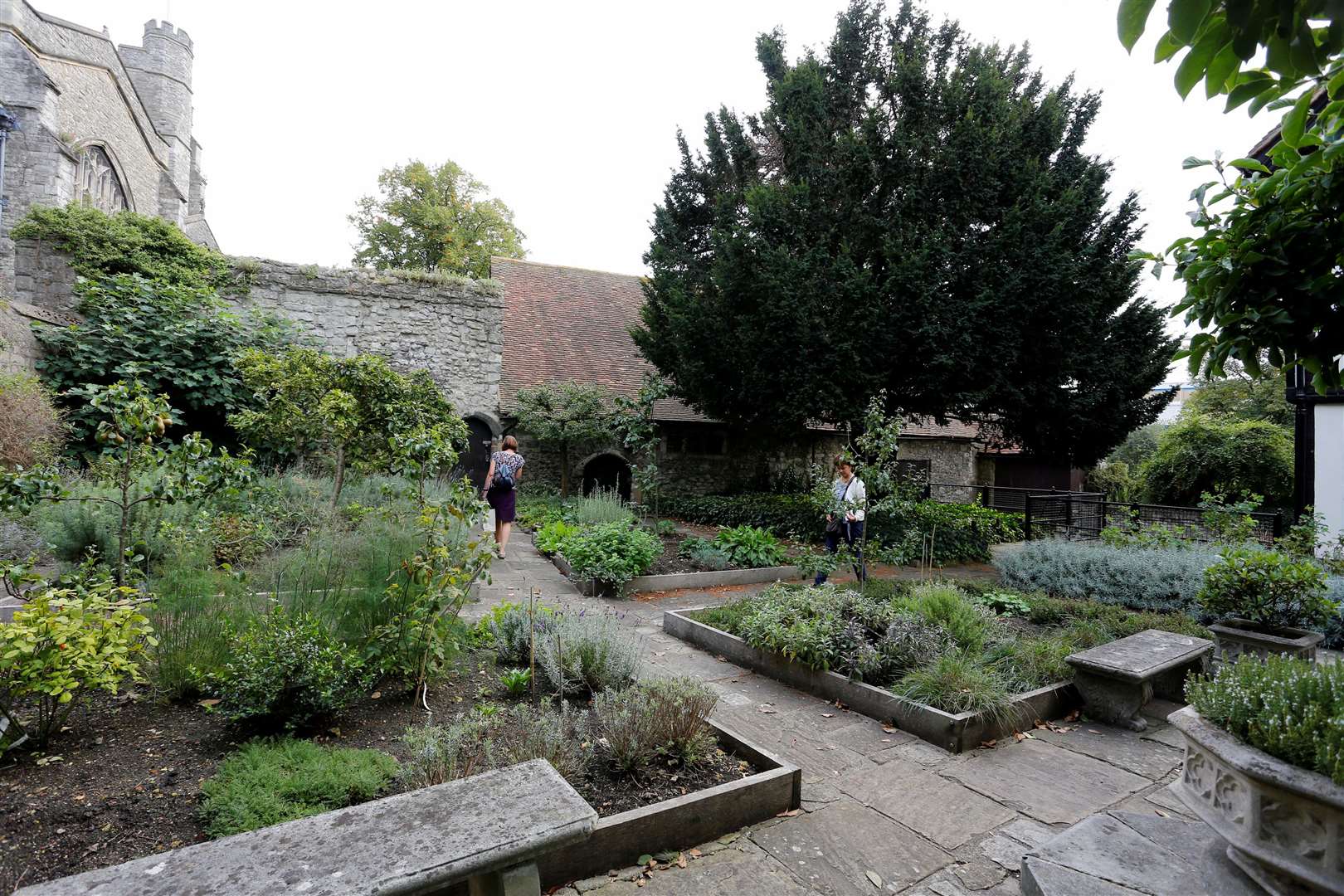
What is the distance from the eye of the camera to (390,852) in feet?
6.17

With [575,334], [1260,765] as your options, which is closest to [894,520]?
[1260,765]

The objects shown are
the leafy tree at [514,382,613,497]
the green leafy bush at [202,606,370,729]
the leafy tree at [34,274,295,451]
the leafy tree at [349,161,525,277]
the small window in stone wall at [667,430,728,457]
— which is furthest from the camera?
the leafy tree at [349,161,525,277]

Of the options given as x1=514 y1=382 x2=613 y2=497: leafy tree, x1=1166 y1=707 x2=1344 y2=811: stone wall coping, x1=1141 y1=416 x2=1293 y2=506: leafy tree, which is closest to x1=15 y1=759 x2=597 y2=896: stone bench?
x1=1166 y1=707 x2=1344 y2=811: stone wall coping

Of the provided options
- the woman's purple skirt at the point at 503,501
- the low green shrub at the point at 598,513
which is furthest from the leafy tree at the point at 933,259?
the woman's purple skirt at the point at 503,501

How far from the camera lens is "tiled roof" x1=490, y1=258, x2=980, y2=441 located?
16188 mm

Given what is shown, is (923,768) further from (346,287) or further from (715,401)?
(346,287)

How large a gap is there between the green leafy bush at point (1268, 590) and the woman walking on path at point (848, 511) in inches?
117

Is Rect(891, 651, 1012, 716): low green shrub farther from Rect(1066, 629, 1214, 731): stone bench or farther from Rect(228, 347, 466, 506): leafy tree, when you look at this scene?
Rect(228, 347, 466, 506): leafy tree

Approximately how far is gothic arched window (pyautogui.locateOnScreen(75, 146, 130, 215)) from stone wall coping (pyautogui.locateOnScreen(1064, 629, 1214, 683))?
21275 mm

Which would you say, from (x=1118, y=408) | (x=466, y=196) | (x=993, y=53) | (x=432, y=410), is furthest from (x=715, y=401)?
(x=466, y=196)

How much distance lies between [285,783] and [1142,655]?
17.1 ft

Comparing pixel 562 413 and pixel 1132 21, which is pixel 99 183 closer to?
pixel 562 413

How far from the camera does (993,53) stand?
11.8 meters

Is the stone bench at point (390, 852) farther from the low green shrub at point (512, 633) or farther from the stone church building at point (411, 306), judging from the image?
the stone church building at point (411, 306)
